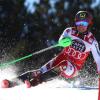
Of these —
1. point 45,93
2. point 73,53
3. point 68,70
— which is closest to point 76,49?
point 73,53

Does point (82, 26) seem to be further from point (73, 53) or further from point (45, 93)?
point (45, 93)

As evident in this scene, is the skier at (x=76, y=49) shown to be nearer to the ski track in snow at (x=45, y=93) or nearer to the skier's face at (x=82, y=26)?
the skier's face at (x=82, y=26)

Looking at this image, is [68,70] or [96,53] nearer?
[96,53]

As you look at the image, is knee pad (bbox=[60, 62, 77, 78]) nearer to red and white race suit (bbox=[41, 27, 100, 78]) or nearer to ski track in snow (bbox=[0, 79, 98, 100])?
red and white race suit (bbox=[41, 27, 100, 78])

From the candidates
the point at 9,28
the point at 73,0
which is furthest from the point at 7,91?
the point at 73,0

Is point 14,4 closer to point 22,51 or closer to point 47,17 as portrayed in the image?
point 47,17

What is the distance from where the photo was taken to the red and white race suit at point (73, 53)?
10273 mm

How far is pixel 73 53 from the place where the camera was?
10398 millimetres

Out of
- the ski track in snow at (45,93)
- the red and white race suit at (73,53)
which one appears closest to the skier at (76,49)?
the red and white race suit at (73,53)

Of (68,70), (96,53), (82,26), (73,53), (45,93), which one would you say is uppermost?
(82,26)

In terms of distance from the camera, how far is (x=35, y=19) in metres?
26.1

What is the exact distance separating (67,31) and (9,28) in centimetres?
1424

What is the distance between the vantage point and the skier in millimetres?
A: 10117

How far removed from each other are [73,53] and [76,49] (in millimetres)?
110
